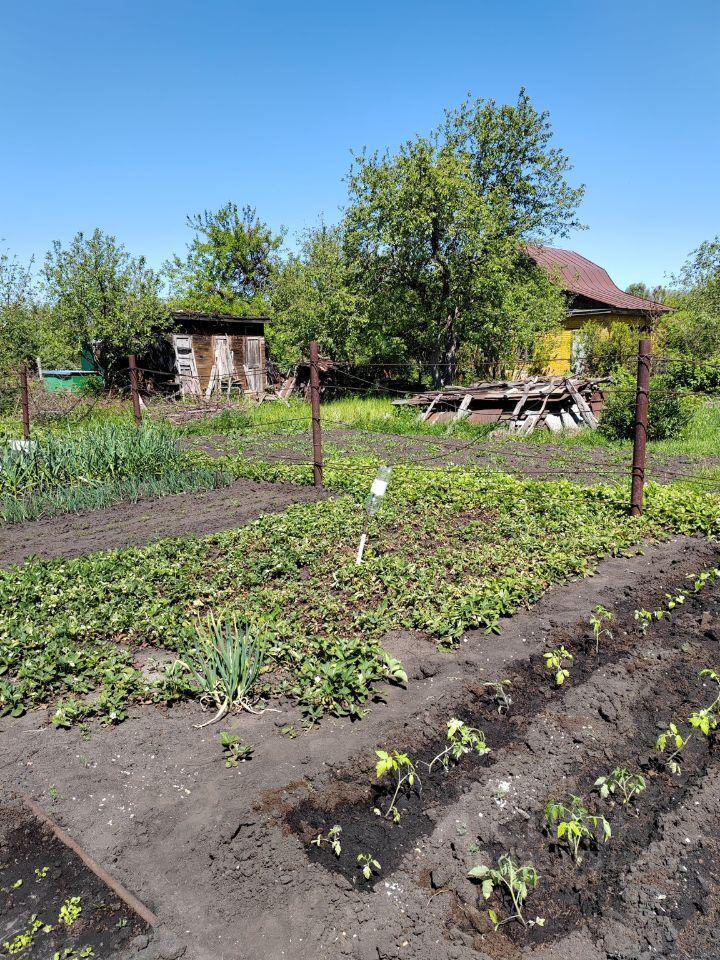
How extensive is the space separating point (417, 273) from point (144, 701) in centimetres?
1770

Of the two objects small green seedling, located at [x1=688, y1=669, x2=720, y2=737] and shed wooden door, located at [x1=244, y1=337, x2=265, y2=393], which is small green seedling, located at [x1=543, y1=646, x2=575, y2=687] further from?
shed wooden door, located at [x1=244, y1=337, x2=265, y2=393]

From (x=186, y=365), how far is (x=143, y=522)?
15.8 m

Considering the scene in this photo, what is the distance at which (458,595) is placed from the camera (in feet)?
Answer: 15.8

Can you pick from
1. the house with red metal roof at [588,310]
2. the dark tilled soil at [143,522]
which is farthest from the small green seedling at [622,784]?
the house with red metal roof at [588,310]

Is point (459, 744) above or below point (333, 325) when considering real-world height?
below

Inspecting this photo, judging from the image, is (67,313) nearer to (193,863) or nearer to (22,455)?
(22,455)

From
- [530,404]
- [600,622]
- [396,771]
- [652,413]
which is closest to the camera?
[396,771]

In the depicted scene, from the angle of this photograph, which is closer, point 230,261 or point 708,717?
point 708,717

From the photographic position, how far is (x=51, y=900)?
92.9 inches

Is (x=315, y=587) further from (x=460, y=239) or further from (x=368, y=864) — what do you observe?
(x=460, y=239)

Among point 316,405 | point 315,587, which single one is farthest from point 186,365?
point 315,587

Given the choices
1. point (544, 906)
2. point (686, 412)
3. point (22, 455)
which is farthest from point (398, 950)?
point (686, 412)

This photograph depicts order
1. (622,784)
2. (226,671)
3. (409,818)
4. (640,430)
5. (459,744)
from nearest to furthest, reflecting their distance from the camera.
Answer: (409,818)
(622,784)
(459,744)
(226,671)
(640,430)

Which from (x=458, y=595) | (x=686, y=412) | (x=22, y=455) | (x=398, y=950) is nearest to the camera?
(x=398, y=950)
